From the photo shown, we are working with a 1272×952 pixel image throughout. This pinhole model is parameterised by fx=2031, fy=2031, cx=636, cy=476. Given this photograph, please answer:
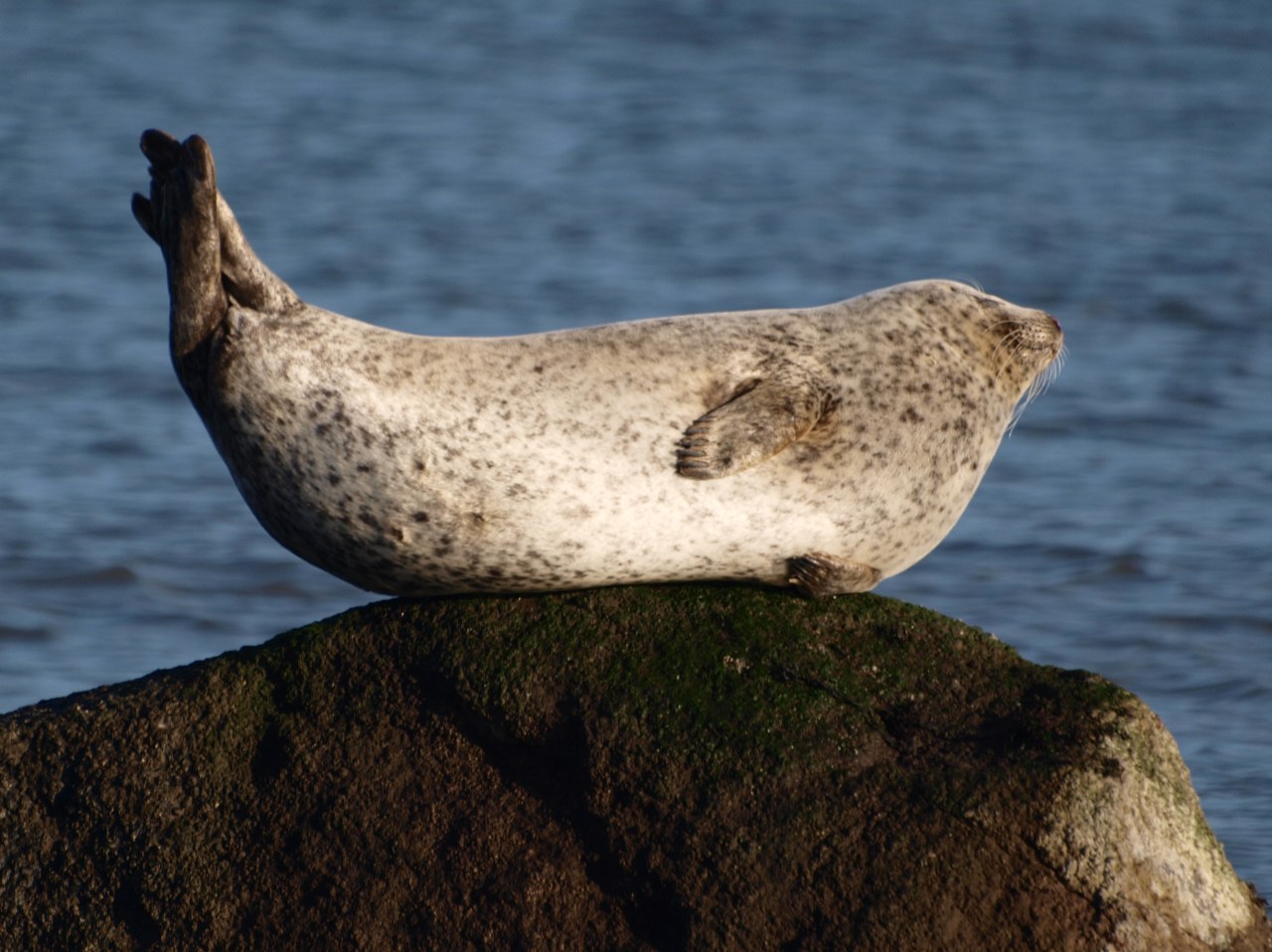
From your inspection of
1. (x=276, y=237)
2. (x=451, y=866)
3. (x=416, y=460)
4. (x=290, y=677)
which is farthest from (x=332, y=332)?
(x=276, y=237)

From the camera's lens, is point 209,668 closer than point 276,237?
Yes

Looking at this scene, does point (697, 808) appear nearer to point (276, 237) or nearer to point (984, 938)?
point (984, 938)

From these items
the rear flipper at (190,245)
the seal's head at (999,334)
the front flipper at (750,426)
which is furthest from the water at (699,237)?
the rear flipper at (190,245)

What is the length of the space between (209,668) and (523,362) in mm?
1240

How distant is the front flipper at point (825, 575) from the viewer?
18.7 feet

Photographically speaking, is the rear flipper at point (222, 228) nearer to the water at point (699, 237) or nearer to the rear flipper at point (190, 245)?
the rear flipper at point (190, 245)

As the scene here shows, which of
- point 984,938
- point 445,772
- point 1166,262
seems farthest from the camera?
point 1166,262

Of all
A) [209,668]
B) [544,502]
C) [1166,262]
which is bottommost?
[1166,262]

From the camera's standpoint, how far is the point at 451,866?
530 cm

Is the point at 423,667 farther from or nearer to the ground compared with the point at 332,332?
nearer to the ground

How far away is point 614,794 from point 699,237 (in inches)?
488

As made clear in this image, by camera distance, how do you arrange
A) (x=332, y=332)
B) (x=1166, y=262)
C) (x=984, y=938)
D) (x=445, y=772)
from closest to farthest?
(x=984, y=938) < (x=445, y=772) < (x=332, y=332) < (x=1166, y=262)

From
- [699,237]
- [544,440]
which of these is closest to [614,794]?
[544,440]

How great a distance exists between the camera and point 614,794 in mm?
5273
